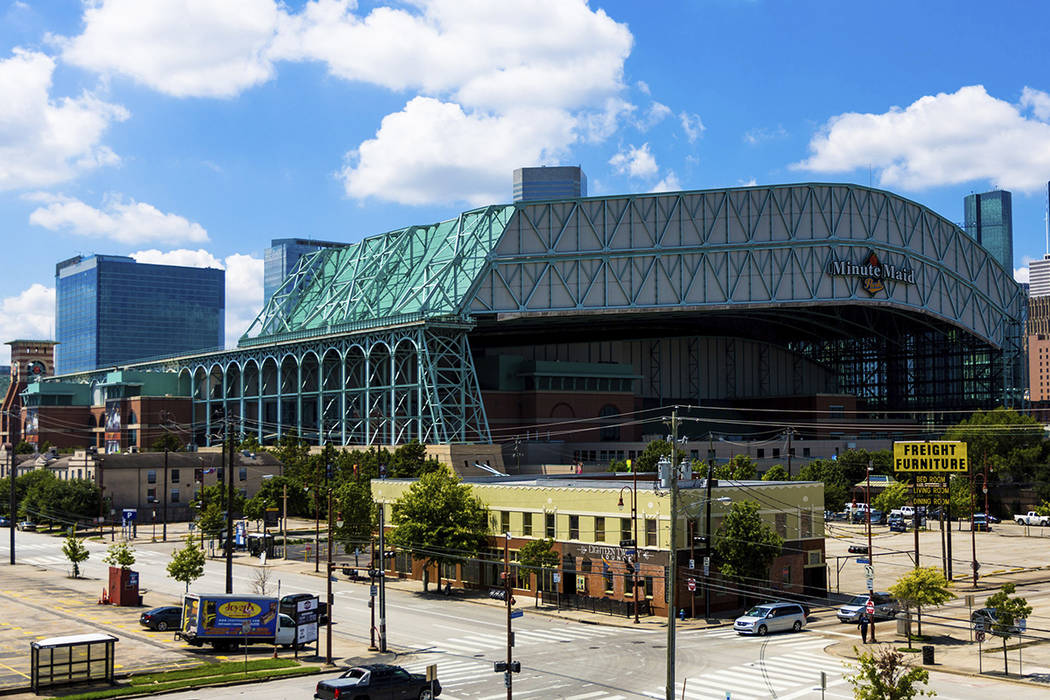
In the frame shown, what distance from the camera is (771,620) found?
5594 cm

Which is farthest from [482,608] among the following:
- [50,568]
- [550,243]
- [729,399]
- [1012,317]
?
[1012,317]

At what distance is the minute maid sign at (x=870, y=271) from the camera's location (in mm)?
140875

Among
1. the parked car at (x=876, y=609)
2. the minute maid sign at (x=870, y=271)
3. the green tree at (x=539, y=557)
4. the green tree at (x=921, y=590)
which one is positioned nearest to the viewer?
the green tree at (x=921, y=590)

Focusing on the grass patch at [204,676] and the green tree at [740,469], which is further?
the green tree at [740,469]

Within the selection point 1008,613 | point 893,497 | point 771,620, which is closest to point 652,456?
point 893,497

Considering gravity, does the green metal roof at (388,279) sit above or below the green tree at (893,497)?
above

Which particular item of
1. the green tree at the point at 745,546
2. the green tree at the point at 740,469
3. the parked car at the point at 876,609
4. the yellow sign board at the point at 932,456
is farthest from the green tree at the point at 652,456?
the green tree at the point at 745,546

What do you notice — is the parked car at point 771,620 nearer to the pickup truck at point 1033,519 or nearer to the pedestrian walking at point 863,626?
the pedestrian walking at point 863,626

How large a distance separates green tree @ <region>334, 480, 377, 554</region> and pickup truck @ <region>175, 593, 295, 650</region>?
28.9 metres

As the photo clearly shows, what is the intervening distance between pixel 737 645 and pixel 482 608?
18.0 meters

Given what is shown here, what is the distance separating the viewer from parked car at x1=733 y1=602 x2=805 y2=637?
5547cm

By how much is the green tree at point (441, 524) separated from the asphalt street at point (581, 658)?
3.09m

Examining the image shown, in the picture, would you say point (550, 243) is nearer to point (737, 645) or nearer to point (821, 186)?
point (821, 186)

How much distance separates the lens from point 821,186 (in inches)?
5556
